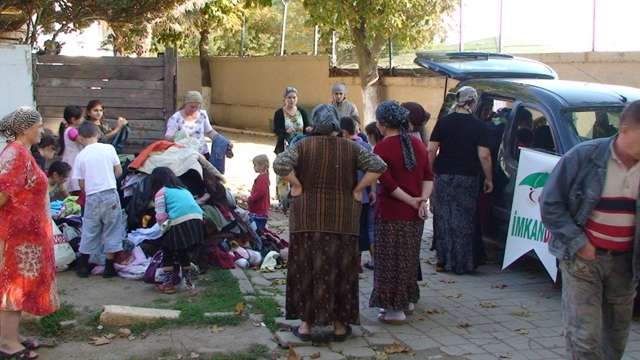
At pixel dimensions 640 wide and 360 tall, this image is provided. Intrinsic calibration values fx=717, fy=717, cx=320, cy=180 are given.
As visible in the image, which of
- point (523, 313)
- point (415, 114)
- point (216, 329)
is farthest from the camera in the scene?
point (415, 114)

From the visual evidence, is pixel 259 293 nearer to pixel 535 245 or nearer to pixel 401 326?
pixel 401 326

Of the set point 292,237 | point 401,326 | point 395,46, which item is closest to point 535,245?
point 401,326

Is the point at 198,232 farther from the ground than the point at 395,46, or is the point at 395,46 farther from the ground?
the point at 395,46

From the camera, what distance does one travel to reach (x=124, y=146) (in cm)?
1025

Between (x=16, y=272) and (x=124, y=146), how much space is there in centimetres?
547

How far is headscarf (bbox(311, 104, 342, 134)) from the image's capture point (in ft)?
17.5

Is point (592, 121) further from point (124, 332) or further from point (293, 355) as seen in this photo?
point (124, 332)

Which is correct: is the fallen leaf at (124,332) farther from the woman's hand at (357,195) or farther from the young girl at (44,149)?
the young girl at (44,149)

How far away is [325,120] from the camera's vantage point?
211 inches

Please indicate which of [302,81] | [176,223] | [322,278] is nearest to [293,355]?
[322,278]

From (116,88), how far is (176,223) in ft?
15.3

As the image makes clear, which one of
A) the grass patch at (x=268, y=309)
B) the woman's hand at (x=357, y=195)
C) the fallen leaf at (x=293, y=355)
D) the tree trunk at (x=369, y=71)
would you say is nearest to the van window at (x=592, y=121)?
the woman's hand at (x=357, y=195)

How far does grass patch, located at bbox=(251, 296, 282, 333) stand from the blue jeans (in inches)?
95.9

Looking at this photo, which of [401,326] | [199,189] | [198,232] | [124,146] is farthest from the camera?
[124,146]
